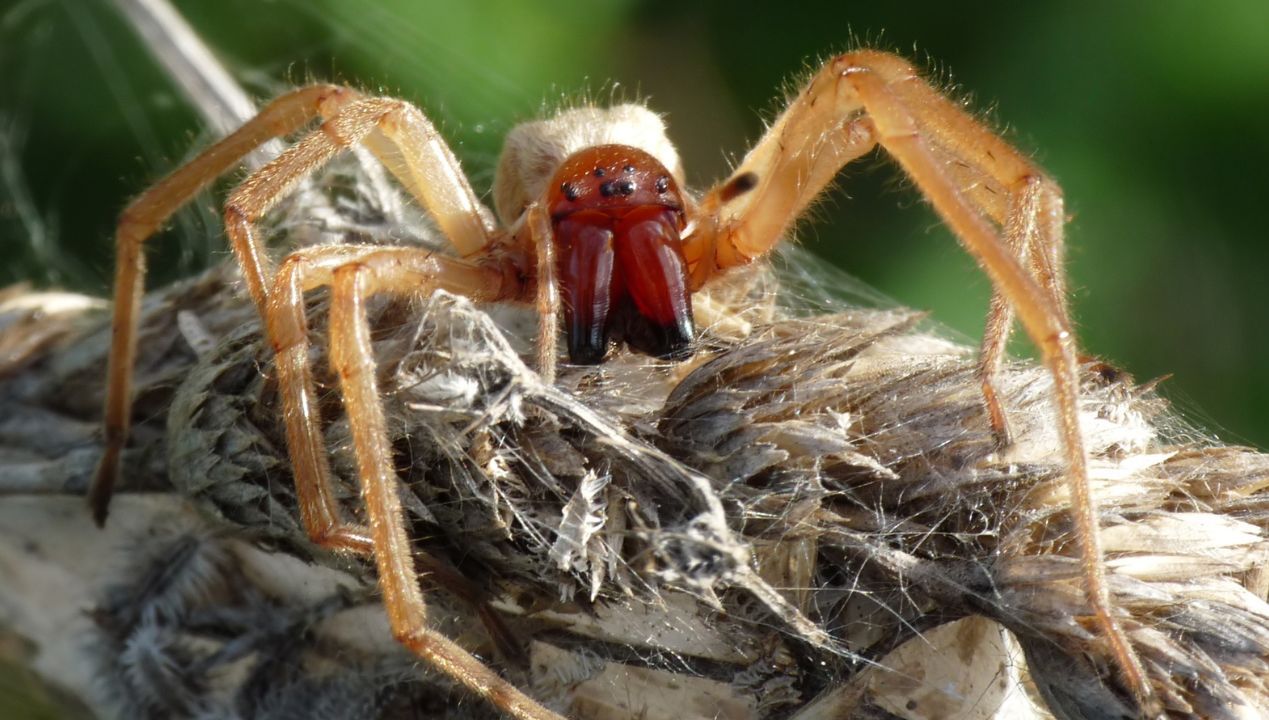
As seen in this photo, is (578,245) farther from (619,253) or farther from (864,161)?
(864,161)

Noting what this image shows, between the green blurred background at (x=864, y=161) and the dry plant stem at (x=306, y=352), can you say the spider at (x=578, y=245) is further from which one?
the green blurred background at (x=864, y=161)

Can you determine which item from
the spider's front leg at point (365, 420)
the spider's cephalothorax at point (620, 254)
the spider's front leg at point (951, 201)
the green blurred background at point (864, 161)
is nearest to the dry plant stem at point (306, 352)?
the spider's front leg at point (365, 420)

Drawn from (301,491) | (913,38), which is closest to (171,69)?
(301,491)

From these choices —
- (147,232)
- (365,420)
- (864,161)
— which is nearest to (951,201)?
(365,420)

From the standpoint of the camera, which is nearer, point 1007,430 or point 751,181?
point 1007,430

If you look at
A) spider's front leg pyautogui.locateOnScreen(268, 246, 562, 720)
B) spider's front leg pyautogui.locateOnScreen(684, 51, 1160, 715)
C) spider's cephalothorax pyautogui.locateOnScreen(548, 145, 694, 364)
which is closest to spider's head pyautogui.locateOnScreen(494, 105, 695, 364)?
spider's cephalothorax pyautogui.locateOnScreen(548, 145, 694, 364)

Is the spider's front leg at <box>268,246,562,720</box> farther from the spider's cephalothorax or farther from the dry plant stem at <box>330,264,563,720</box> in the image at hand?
the spider's cephalothorax

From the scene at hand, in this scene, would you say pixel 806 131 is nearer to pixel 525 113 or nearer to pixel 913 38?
pixel 913 38

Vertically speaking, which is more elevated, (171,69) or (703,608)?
(171,69)
